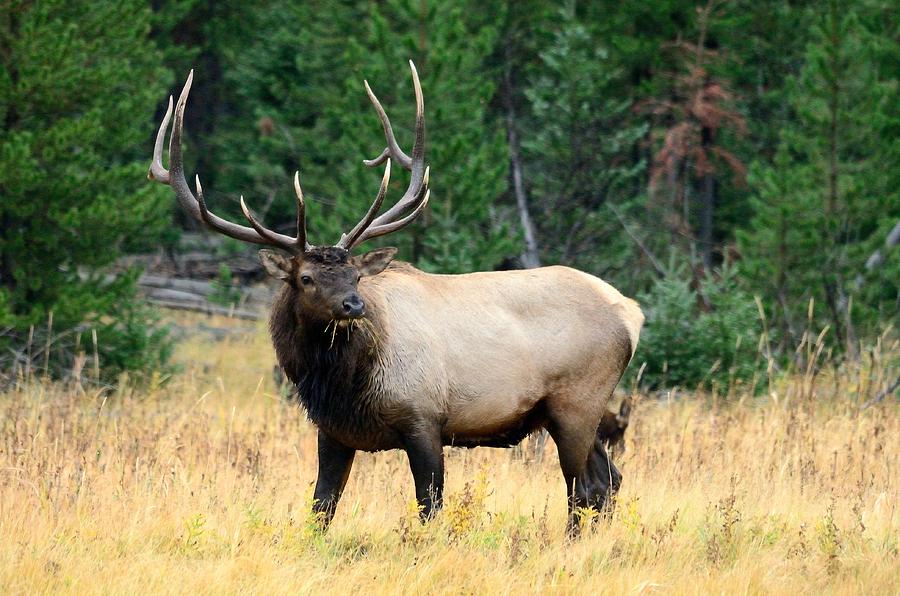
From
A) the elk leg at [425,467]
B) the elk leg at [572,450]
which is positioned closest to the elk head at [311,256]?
the elk leg at [425,467]

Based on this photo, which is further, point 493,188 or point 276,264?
point 493,188

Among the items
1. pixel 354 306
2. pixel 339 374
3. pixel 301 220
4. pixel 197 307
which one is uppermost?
pixel 301 220

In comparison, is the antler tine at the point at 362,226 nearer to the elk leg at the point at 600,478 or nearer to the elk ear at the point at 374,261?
the elk ear at the point at 374,261

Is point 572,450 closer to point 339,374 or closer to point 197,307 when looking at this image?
point 339,374

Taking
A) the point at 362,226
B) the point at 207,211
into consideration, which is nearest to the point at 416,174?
the point at 362,226

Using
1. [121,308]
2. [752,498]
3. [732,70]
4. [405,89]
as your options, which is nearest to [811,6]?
[732,70]

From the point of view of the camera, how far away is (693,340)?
11.1m

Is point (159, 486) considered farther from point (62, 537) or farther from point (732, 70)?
point (732, 70)

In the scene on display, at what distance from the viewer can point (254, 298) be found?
64.2 feet

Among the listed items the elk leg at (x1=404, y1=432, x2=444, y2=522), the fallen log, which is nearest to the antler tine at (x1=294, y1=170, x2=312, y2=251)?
the elk leg at (x1=404, y1=432, x2=444, y2=522)

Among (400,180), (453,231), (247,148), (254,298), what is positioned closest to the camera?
(400,180)

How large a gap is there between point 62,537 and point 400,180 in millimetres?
6181

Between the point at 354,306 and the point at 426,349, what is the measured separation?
0.63 meters

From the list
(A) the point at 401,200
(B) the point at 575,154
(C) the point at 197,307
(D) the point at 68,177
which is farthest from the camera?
(C) the point at 197,307
